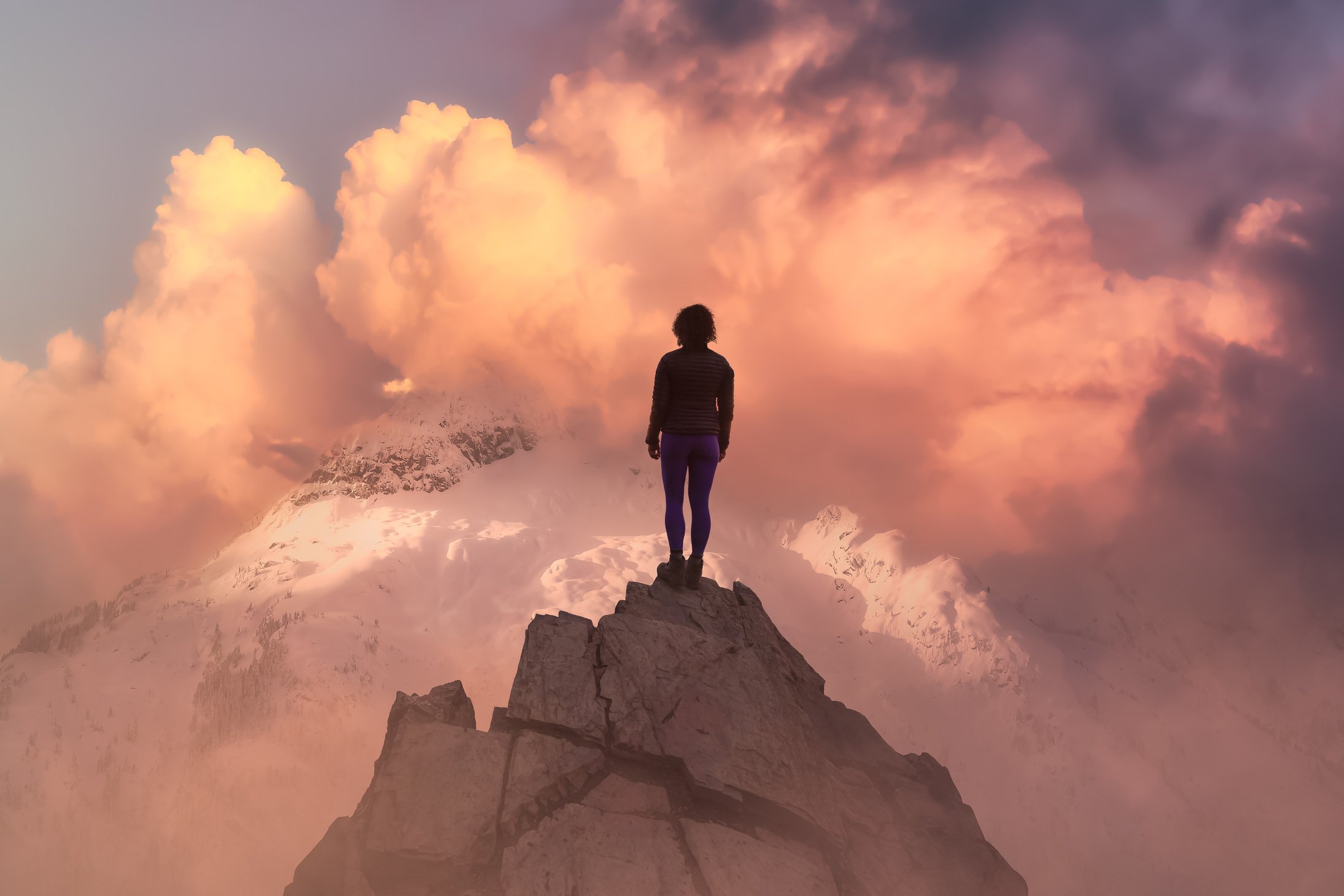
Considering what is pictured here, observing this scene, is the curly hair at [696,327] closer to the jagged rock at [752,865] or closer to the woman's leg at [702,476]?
the woman's leg at [702,476]

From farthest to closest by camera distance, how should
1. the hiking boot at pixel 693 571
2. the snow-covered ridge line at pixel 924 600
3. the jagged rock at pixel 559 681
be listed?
the snow-covered ridge line at pixel 924 600 → the hiking boot at pixel 693 571 → the jagged rock at pixel 559 681

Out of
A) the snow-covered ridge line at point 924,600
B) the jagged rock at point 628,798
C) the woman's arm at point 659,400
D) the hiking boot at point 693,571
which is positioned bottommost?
the jagged rock at point 628,798

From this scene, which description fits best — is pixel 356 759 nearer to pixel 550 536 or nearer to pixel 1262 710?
pixel 550 536

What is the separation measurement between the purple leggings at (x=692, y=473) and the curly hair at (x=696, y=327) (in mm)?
1249

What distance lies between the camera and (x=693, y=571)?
996 centimetres

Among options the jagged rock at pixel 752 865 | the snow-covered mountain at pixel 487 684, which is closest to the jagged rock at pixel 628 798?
the jagged rock at pixel 752 865

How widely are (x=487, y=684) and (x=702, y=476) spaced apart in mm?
90303

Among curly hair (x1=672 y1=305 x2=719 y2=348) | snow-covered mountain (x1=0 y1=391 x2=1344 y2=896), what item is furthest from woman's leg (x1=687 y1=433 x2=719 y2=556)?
snow-covered mountain (x1=0 y1=391 x2=1344 y2=896)

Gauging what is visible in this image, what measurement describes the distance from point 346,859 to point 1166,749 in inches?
7072

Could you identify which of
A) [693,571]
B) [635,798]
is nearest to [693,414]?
[693,571]

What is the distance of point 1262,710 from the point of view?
182 meters

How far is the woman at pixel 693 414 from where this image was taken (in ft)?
29.9

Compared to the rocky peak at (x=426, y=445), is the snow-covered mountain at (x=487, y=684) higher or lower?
lower

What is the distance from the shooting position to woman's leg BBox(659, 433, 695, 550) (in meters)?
9.23
